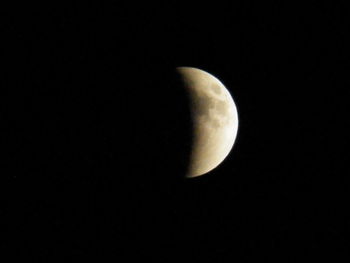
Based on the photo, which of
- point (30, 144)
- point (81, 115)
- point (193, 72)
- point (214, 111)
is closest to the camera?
point (81, 115)

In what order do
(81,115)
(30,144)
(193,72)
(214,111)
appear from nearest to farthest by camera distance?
(81,115) → (30,144) → (214,111) → (193,72)

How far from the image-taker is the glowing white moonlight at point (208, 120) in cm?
510

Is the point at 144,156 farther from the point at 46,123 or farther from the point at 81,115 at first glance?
Result: the point at 46,123

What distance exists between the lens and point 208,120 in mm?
5148

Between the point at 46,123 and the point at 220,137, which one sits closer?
the point at 46,123

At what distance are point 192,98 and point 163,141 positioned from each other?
75 centimetres

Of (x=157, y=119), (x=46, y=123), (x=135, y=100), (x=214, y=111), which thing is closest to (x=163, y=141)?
(x=157, y=119)

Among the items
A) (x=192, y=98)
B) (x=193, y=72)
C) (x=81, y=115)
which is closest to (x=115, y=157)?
(x=81, y=115)

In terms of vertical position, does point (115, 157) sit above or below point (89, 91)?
below

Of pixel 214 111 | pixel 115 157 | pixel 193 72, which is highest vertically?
pixel 193 72

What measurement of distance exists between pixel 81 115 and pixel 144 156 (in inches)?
34.3

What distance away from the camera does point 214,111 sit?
17.1ft

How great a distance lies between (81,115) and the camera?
455cm

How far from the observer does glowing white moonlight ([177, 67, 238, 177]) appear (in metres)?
5.10
